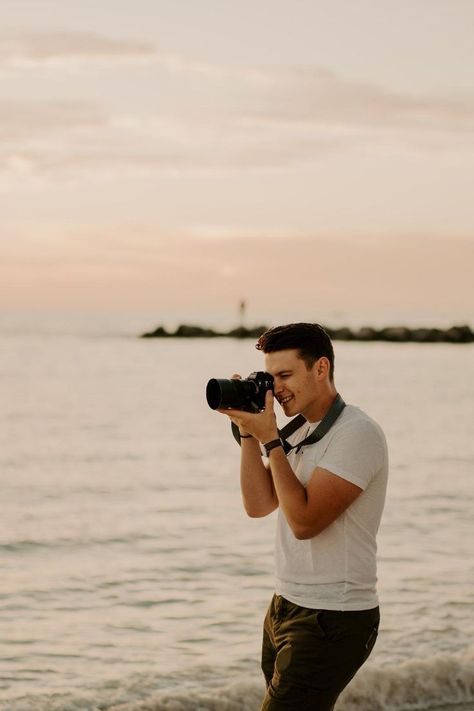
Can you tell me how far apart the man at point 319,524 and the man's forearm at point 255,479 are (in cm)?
14

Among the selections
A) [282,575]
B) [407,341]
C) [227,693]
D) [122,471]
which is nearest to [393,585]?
[227,693]

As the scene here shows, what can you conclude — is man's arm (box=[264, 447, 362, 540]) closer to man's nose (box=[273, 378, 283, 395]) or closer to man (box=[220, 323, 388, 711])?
man (box=[220, 323, 388, 711])

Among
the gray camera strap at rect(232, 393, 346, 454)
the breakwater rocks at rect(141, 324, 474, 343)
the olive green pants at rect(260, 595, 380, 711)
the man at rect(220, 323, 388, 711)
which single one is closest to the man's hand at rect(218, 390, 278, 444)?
the man at rect(220, 323, 388, 711)

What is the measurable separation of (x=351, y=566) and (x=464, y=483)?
42.6 feet

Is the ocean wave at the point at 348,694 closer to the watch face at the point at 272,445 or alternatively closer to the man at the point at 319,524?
the man at the point at 319,524

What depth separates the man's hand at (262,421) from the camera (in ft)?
8.93

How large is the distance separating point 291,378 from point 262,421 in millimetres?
152

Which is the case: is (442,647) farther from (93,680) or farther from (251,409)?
(251,409)

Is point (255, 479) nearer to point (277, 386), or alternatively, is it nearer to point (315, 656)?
point (277, 386)

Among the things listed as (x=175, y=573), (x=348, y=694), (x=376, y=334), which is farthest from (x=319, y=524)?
(x=376, y=334)

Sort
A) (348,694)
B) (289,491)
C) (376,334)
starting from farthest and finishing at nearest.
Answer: (376,334) → (348,694) → (289,491)

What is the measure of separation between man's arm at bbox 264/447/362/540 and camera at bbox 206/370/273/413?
0.16 meters

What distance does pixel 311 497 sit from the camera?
2.67 metres

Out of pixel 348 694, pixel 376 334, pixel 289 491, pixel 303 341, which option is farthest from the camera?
pixel 376 334
